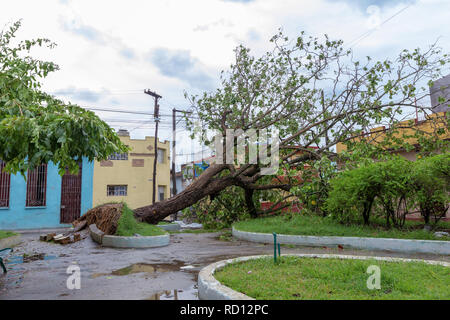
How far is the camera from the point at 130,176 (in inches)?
944

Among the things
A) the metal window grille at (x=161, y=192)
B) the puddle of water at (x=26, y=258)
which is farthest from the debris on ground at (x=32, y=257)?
the metal window grille at (x=161, y=192)

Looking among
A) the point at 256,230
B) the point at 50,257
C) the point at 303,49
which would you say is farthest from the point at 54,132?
the point at 303,49

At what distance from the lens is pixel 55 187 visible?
20656mm

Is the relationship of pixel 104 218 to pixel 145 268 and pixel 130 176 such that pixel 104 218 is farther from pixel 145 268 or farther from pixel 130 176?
pixel 130 176

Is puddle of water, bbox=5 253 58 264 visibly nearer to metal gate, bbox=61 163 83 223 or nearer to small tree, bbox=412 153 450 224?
small tree, bbox=412 153 450 224

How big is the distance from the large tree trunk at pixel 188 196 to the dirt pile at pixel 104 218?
4.44 feet

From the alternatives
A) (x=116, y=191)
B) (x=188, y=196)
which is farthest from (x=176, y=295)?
(x=116, y=191)

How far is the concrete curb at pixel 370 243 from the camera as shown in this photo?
23.4 feet

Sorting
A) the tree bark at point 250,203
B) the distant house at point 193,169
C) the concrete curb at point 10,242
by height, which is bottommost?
the concrete curb at point 10,242

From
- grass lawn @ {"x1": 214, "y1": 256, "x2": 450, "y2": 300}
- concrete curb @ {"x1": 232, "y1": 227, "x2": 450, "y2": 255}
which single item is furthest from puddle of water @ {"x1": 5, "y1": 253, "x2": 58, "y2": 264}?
concrete curb @ {"x1": 232, "y1": 227, "x2": 450, "y2": 255}

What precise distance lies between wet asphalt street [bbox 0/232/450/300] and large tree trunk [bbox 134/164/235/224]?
117 inches

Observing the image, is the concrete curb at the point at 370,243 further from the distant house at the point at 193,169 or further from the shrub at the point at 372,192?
the distant house at the point at 193,169

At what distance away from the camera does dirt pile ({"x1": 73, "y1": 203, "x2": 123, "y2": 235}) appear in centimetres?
1055
